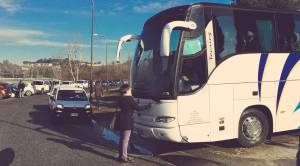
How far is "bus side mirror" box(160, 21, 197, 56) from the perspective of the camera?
27.4 feet

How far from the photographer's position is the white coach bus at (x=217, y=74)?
943 centimetres

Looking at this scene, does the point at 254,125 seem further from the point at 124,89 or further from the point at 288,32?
the point at 124,89

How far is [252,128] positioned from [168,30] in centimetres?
384

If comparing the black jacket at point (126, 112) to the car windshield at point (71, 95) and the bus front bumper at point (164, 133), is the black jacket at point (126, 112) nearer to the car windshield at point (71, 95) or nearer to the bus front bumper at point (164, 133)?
the bus front bumper at point (164, 133)

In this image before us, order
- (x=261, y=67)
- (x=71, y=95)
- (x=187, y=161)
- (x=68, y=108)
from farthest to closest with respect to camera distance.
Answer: (x=71, y=95) < (x=68, y=108) < (x=261, y=67) < (x=187, y=161)

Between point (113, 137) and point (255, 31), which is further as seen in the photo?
point (113, 137)

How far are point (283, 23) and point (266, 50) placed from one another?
123 cm

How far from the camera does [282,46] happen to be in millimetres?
11148

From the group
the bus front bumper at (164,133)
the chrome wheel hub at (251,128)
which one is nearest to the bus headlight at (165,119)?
the bus front bumper at (164,133)

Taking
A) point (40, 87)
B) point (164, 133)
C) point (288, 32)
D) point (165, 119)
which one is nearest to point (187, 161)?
point (164, 133)

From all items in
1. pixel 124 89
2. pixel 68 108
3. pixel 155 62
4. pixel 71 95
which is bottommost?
pixel 68 108

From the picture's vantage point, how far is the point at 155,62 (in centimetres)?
988

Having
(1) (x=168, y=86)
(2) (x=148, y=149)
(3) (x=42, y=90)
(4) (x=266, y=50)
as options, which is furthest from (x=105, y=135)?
(3) (x=42, y=90)

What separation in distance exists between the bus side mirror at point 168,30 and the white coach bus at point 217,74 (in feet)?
0.08
